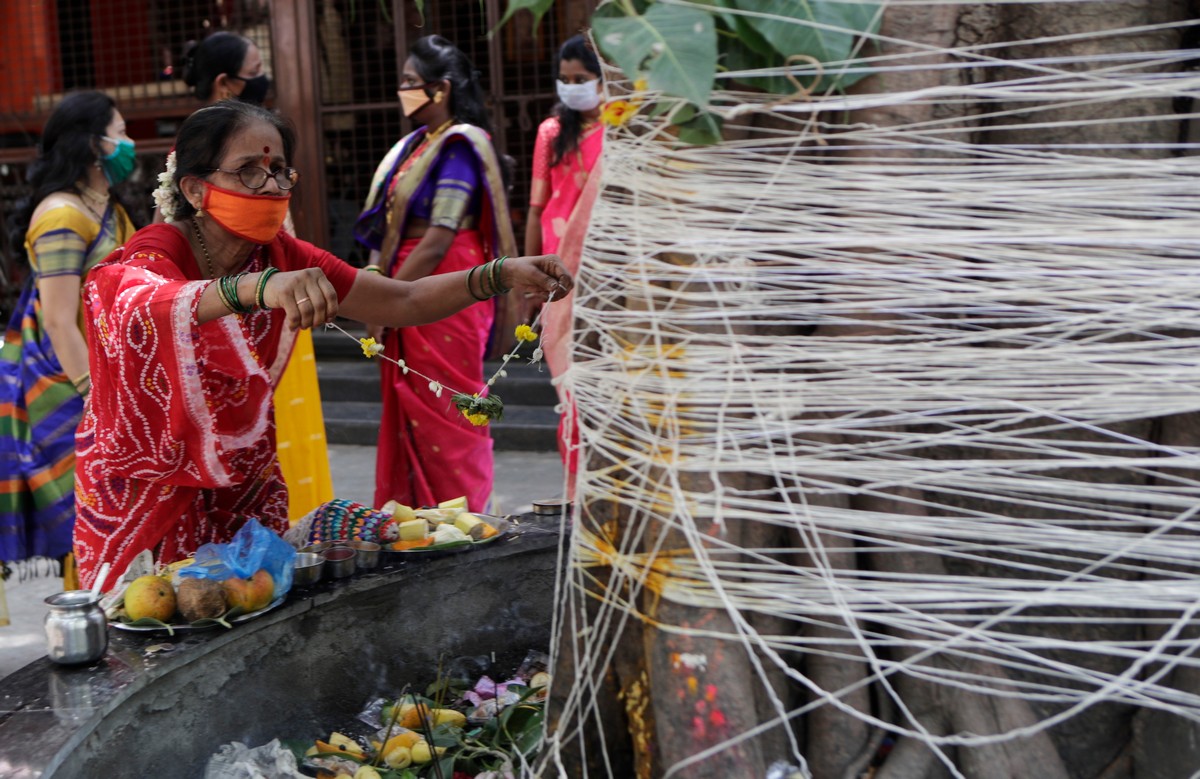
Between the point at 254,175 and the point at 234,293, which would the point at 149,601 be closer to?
the point at 234,293

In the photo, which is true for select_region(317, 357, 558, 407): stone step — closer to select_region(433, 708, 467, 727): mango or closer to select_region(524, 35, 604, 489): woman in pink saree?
select_region(524, 35, 604, 489): woman in pink saree

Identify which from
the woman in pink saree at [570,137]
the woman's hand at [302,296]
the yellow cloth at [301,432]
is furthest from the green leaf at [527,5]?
the woman in pink saree at [570,137]

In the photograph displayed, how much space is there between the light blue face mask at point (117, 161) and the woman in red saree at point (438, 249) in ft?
2.93

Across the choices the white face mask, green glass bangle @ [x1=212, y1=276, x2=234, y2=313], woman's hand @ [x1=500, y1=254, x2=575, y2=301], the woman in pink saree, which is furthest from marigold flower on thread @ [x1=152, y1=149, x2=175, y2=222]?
the white face mask

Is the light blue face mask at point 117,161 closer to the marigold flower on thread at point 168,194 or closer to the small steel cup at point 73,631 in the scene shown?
the marigold flower on thread at point 168,194

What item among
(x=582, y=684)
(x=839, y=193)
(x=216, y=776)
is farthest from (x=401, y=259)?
(x=839, y=193)

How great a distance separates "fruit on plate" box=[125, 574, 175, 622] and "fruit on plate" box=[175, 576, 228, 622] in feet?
0.07

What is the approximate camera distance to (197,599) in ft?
7.43

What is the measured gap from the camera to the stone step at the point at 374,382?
7570 millimetres

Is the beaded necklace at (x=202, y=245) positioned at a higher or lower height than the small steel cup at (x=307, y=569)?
higher

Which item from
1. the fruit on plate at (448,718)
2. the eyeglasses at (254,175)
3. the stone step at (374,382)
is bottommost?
the stone step at (374,382)

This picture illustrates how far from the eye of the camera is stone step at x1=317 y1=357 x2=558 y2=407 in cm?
757

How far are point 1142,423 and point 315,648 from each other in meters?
1.67

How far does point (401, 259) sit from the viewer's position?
183 inches
